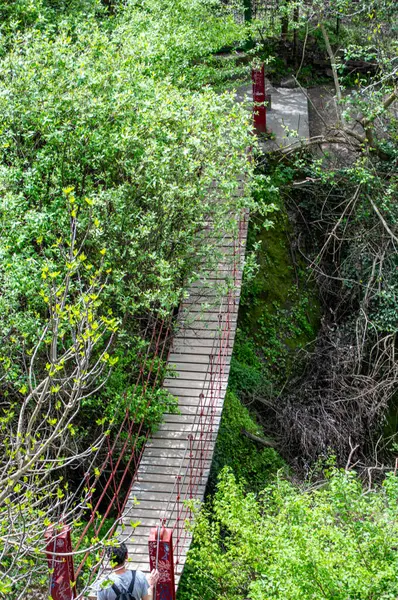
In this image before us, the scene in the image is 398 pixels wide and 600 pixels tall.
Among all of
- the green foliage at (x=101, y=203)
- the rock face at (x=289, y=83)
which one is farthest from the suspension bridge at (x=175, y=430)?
the rock face at (x=289, y=83)

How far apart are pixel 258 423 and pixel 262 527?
537cm

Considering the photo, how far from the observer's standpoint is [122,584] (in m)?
8.74

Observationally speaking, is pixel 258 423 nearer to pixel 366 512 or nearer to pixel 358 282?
pixel 358 282

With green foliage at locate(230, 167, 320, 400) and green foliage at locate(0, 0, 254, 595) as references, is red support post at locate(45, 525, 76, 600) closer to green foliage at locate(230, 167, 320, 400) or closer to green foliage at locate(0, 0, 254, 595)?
green foliage at locate(0, 0, 254, 595)

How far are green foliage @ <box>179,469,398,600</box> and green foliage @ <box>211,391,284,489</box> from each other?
8.00 feet

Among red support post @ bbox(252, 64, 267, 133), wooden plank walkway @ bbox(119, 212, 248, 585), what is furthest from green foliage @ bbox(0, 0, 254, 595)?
red support post @ bbox(252, 64, 267, 133)

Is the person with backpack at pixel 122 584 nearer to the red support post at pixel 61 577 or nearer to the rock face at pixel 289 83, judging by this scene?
the red support post at pixel 61 577

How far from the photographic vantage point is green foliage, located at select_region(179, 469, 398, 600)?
897 centimetres

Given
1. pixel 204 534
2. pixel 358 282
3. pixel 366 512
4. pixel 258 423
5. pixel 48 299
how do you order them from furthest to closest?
pixel 358 282, pixel 258 423, pixel 204 534, pixel 366 512, pixel 48 299

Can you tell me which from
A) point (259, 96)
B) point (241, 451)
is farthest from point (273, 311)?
point (259, 96)

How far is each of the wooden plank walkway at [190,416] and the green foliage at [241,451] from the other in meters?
1.09

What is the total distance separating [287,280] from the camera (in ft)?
58.9

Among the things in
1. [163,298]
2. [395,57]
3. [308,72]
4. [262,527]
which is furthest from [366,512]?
[308,72]

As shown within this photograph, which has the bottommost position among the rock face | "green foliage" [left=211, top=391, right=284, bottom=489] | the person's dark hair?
"green foliage" [left=211, top=391, right=284, bottom=489]
